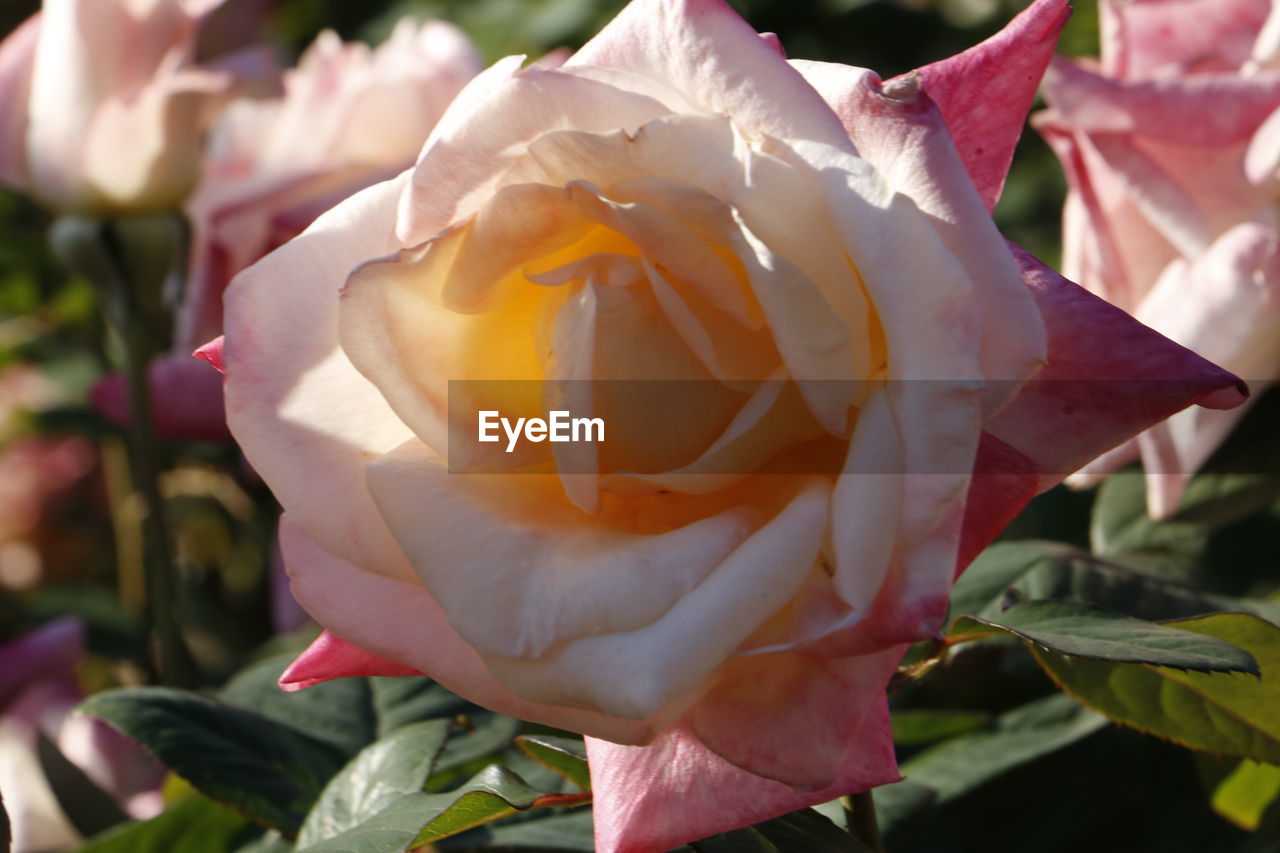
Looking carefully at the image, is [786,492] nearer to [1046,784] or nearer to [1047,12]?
[1047,12]

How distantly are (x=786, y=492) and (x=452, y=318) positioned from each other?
10 centimetres

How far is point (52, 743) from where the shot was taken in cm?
67

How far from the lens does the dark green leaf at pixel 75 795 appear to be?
0.66 metres

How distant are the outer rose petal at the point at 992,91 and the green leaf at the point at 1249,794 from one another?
35cm

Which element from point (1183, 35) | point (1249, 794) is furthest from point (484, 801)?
point (1183, 35)

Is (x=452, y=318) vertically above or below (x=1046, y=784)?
above

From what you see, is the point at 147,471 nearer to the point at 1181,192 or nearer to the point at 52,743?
the point at 52,743

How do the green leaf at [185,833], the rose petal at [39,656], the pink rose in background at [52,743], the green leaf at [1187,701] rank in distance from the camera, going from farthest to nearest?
the rose petal at [39,656], the pink rose in background at [52,743], the green leaf at [185,833], the green leaf at [1187,701]

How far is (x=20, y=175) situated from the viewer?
883 mm

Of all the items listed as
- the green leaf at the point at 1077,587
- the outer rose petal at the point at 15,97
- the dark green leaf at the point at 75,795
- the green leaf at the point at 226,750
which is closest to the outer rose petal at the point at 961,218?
the green leaf at the point at 1077,587

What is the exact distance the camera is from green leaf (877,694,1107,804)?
1.79 feet

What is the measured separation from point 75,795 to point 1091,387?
1.89ft

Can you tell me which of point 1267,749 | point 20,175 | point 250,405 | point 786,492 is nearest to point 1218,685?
point 1267,749

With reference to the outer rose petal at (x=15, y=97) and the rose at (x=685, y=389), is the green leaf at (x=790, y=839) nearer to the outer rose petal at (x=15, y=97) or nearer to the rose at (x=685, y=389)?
the rose at (x=685, y=389)
